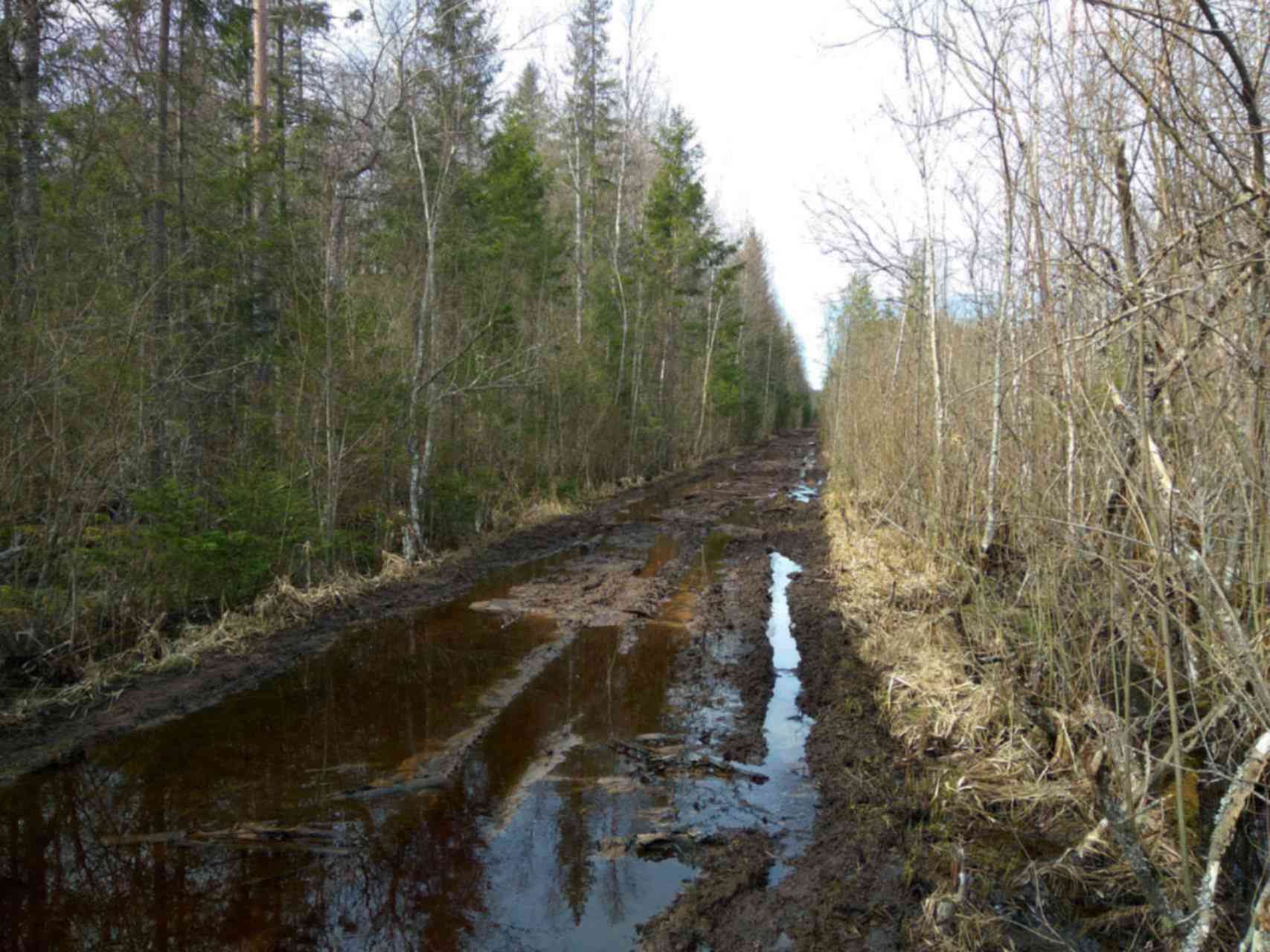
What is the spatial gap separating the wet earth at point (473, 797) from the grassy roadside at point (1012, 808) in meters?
0.24

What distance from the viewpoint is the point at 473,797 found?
202 inches

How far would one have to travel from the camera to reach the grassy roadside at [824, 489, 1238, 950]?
3812 millimetres

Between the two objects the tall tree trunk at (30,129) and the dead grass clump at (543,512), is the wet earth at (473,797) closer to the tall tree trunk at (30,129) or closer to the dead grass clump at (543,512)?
the tall tree trunk at (30,129)

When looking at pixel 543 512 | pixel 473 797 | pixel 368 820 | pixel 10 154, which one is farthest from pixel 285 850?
pixel 543 512

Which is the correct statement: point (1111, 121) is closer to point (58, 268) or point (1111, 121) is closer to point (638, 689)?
point (638, 689)

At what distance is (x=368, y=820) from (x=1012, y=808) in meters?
3.75

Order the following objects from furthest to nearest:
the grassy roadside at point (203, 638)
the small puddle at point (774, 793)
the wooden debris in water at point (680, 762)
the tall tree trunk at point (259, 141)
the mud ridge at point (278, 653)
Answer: the tall tree trunk at point (259, 141) → the grassy roadside at point (203, 638) → the mud ridge at point (278, 653) → the wooden debris in water at point (680, 762) → the small puddle at point (774, 793)

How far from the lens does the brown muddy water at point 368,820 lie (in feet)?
12.5

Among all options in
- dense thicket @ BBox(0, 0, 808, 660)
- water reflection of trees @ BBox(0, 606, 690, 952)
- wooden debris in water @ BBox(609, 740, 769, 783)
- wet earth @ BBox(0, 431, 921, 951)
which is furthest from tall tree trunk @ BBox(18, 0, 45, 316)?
wooden debris in water @ BBox(609, 740, 769, 783)

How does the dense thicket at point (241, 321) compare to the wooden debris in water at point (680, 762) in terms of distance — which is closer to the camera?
the wooden debris in water at point (680, 762)

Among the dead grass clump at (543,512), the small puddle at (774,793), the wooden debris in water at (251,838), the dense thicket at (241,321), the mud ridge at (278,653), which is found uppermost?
the dense thicket at (241,321)

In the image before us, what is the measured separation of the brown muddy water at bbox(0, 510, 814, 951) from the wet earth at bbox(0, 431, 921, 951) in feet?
0.05

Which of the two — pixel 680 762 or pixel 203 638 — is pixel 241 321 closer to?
pixel 203 638

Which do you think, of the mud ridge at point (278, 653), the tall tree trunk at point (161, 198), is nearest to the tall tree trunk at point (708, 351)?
the mud ridge at point (278, 653)
